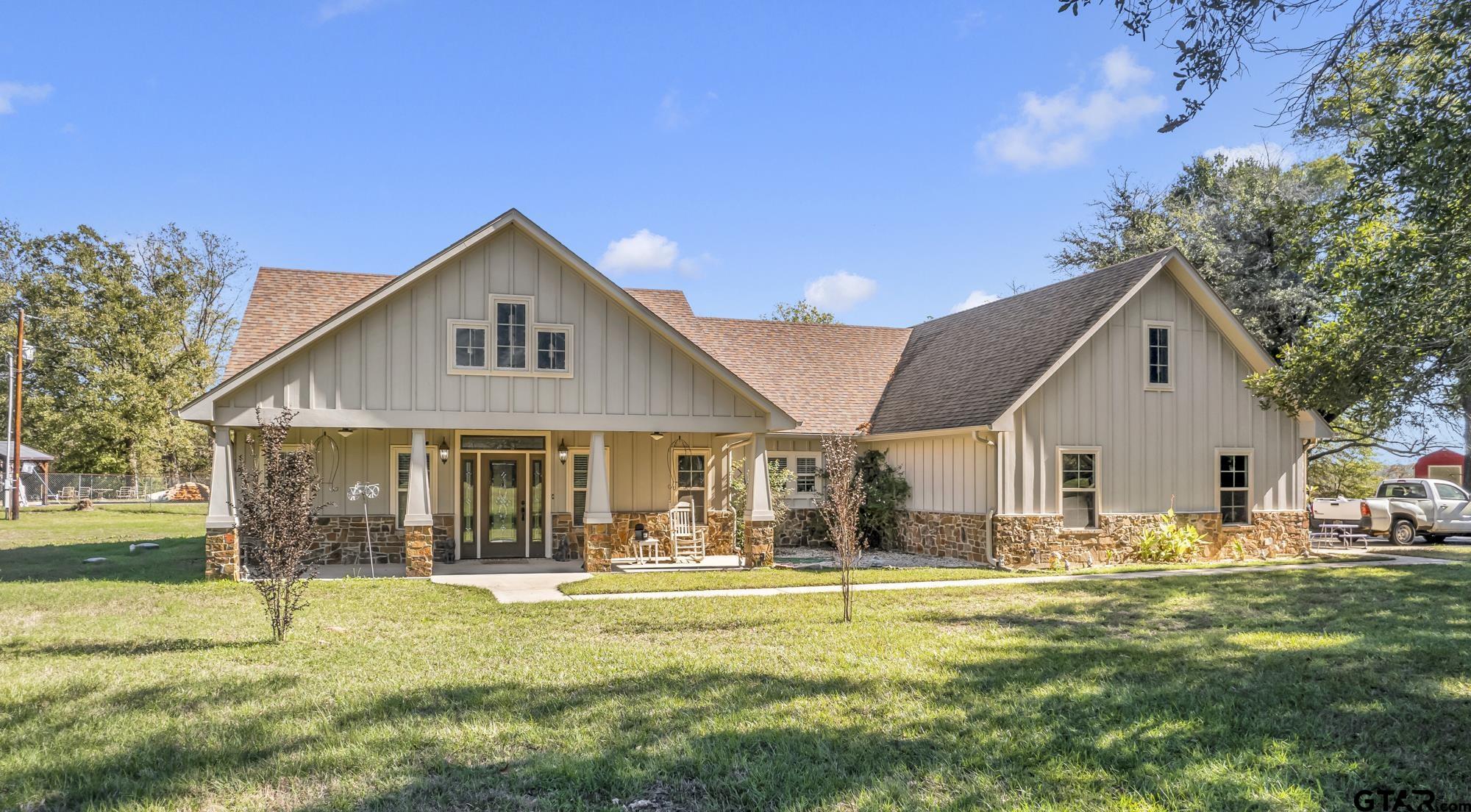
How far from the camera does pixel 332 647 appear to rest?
901 centimetres

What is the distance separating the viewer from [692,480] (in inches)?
746

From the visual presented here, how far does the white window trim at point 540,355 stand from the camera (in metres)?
15.8

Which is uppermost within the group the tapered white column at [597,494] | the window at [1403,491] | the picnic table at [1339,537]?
the tapered white column at [597,494]

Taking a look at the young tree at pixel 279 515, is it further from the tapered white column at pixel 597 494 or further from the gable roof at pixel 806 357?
the gable roof at pixel 806 357

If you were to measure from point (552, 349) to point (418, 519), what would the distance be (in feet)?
11.4

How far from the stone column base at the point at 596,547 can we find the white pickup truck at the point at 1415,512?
1869 cm

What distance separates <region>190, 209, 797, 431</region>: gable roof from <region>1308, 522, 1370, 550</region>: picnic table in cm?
1364

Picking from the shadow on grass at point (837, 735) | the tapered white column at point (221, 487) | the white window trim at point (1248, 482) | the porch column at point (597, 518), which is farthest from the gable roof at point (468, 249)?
the white window trim at point (1248, 482)

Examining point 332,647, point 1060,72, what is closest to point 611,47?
point 1060,72

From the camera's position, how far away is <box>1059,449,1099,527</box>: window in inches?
696

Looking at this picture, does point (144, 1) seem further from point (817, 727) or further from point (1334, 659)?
point (1334, 659)

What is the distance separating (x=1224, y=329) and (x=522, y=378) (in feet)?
44.5

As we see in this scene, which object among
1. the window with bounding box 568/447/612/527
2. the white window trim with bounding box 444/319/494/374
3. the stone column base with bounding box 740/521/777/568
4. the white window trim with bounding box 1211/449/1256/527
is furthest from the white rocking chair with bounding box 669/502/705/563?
the white window trim with bounding box 1211/449/1256/527

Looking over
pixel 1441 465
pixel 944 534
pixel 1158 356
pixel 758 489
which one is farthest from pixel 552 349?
pixel 1441 465
